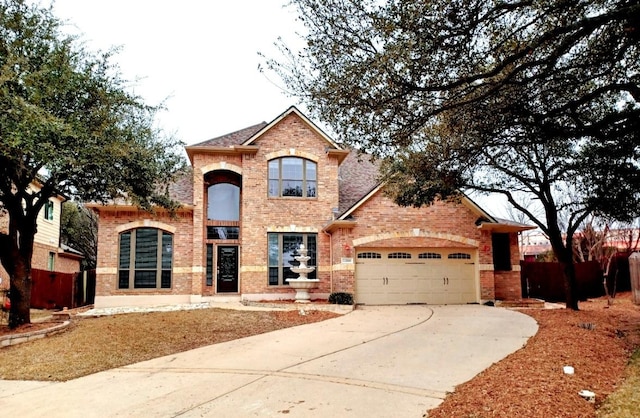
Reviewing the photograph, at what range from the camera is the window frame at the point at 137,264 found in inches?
766

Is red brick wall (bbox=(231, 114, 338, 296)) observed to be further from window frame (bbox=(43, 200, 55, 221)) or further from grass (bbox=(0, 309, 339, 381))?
window frame (bbox=(43, 200, 55, 221))

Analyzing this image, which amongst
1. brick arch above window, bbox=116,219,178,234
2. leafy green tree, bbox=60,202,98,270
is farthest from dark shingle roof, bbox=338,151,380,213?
leafy green tree, bbox=60,202,98,270

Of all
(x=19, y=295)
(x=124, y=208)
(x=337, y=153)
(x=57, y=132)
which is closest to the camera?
(x=57, y=132)

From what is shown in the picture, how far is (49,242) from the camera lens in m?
26.7

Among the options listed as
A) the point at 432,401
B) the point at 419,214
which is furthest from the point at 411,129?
the point at 419,214

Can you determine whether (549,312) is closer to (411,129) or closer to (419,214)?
(419,214)

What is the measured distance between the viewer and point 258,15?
8.53 metres

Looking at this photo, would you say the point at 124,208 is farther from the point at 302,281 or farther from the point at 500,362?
the point at 500,362

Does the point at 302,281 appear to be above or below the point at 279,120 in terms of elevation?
below

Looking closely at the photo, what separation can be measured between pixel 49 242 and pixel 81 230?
356 inches

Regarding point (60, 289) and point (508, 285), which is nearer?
point (508, 285)

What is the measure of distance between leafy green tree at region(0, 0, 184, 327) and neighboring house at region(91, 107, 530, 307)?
5.34m

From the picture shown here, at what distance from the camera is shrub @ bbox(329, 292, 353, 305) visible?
17375 millimetres

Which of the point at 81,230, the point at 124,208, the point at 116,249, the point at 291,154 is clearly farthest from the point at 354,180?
the point at 81,230
